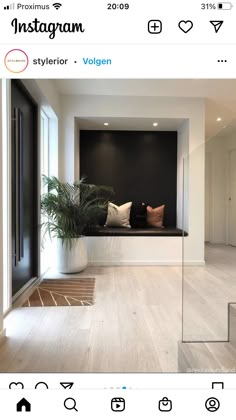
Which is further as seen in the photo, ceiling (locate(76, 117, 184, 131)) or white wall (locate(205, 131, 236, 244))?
white wall (locate(205, 131, 236, 244))

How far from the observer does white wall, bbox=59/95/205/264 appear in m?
3.54

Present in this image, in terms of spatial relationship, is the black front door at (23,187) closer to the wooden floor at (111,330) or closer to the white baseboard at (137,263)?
the wooden floor at (111,330)

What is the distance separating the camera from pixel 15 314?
6.37 ft
